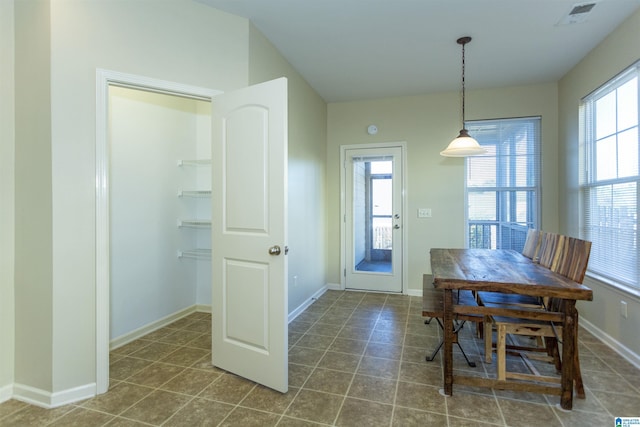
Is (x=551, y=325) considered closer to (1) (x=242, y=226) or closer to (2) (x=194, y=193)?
(1) (x=242, y=226)

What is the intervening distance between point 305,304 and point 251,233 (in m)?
1.92

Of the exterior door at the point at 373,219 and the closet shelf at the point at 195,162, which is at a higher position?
the closet shelf at the point at 195,162

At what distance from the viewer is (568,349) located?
187cm

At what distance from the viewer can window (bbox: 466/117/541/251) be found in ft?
13.1

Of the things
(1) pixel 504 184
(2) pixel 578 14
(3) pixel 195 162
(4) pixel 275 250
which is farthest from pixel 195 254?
(2) pixel 578 14

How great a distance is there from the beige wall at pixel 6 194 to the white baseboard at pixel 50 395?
0.30ft

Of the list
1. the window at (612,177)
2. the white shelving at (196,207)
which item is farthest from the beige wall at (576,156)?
the white shelving at (196,207)

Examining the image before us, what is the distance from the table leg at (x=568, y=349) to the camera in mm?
1858

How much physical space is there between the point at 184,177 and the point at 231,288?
5.79 ft

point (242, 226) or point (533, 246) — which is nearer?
point (242, 226)

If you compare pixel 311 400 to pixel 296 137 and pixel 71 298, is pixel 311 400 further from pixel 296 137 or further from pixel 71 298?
pixel 296 137

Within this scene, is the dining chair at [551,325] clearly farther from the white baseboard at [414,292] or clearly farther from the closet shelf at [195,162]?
the closet shelf at [195,162]

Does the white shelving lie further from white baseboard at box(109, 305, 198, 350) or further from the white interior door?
the white interior door

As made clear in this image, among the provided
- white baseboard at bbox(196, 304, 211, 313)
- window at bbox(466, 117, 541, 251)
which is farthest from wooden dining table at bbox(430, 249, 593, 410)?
white baseboard at bbox(196, 304, 211, 313)
